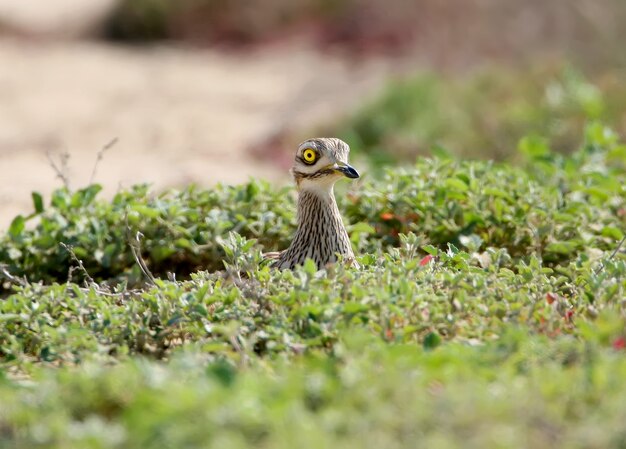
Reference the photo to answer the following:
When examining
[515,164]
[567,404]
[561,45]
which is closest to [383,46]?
[561,45]

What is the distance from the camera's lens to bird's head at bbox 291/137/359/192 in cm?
578

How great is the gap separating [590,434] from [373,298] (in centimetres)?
125

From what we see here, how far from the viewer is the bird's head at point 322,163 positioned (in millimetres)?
5781

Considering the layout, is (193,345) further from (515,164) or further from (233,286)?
(515,164)

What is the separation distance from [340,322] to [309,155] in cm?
161

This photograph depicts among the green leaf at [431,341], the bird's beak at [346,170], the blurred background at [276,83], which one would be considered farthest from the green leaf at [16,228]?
the green leaf at [431,341]

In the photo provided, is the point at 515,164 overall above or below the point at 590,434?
above

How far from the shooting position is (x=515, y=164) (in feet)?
29.9

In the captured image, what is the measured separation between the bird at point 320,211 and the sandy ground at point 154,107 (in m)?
2.56

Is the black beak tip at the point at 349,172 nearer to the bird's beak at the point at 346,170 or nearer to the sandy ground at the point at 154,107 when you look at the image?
the bird's beak at the point at 346,170

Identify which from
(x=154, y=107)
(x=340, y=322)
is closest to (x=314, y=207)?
(x=340, y=322)

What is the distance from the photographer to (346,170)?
5.71 metres

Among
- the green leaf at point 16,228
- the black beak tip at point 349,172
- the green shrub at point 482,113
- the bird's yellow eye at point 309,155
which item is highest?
the green shrub at point 482,113

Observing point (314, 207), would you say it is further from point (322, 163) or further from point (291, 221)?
point (291, 221)
